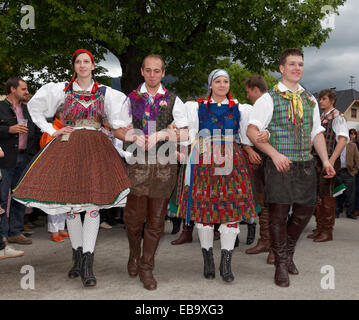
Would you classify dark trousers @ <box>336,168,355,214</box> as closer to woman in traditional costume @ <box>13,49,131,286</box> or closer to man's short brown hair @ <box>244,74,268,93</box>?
man's short brown hair @ <box>244,74,268,93</box>

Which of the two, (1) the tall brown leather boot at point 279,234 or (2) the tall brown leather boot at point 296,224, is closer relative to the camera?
(1) the tall brown leather boot at point 279,234

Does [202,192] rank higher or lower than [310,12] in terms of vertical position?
lower

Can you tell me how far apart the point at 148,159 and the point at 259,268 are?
1.89m

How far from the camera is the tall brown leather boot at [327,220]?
21.4ft

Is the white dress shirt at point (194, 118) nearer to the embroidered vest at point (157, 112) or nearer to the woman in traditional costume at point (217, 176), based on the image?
the woman in traditional costume at point (217, 176)

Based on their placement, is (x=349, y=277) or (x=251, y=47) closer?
(x=349, y=277)

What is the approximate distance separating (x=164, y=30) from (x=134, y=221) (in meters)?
8.41

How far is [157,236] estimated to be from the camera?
13.5 feet

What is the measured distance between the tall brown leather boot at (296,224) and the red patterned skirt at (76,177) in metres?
1.80

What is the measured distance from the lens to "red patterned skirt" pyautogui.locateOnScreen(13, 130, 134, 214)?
12.3ft

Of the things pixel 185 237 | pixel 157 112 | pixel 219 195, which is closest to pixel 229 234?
pixel 219 195

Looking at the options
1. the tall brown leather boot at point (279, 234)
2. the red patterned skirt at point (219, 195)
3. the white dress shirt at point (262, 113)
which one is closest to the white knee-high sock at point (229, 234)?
the red patterned skirt at point (219, 195)
